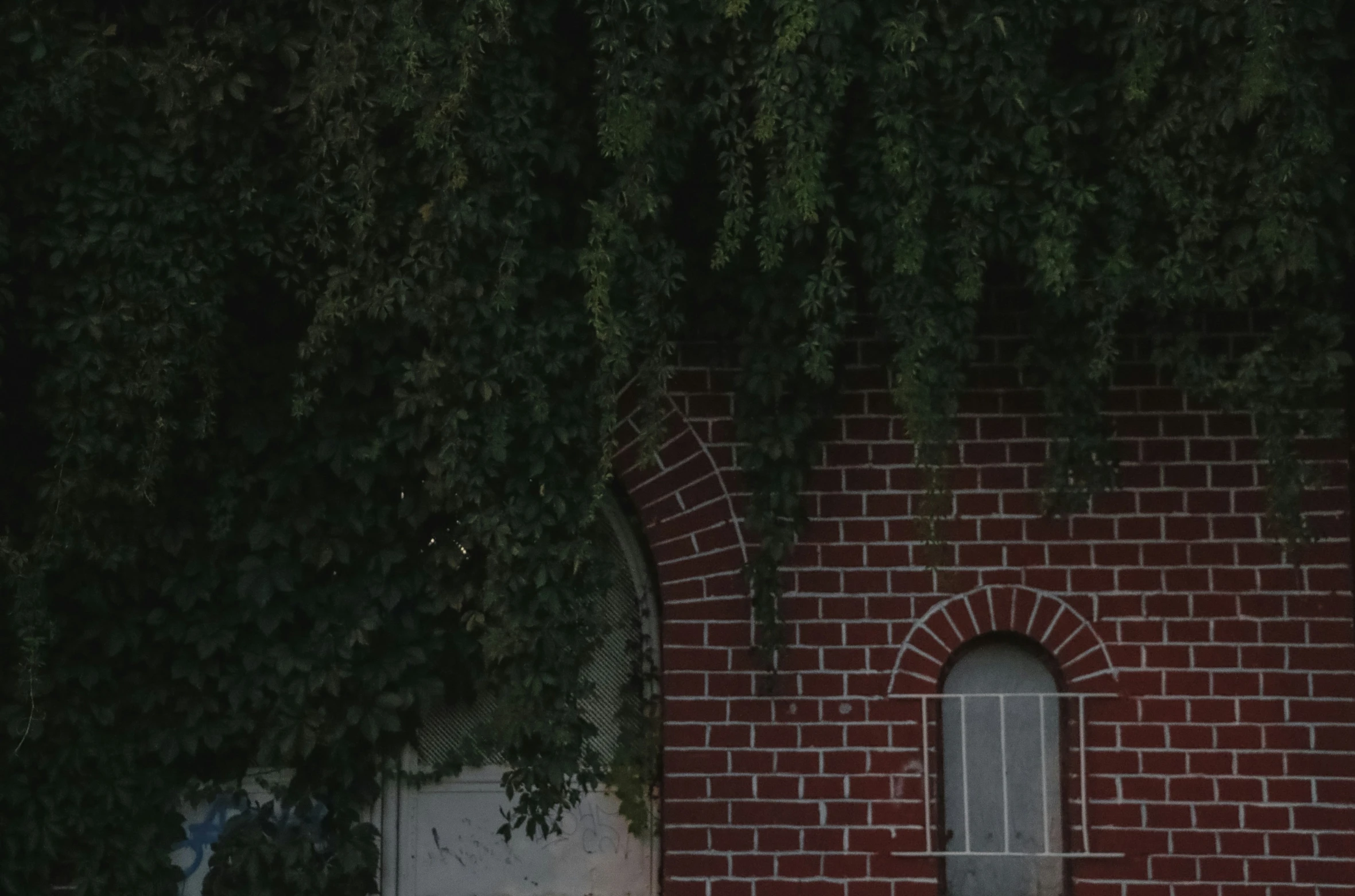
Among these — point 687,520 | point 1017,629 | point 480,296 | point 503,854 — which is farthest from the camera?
point 503,854

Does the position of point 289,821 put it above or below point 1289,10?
below

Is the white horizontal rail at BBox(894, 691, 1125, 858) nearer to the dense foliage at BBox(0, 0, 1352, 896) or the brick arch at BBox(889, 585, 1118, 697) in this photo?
the brick arch at BBox(889, 585, 1118, 697)

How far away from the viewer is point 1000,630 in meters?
5.46

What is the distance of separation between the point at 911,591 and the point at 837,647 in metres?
0.34

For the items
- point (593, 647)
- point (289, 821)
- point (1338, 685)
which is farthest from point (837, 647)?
point (289, 821)

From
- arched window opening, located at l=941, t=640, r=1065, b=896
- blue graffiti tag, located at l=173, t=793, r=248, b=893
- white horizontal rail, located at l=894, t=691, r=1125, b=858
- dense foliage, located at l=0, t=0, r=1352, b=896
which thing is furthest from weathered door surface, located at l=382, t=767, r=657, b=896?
arched window opening, located at l=941, t=640, r=1065, b=896

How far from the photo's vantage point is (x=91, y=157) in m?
5.14

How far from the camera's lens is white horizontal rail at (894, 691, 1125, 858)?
17.6ft

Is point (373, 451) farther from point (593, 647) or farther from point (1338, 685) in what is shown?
point (1338, 685)

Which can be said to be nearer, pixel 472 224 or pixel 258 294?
pixel 472 224

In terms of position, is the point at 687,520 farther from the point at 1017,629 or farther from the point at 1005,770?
the point at 1005,770

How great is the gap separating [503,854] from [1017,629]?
6.83 feet

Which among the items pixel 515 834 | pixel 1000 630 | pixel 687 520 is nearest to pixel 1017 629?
pixel 1000 630

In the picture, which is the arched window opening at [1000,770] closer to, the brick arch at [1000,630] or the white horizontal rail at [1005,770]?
the white horizontal rail at [1005,770]
